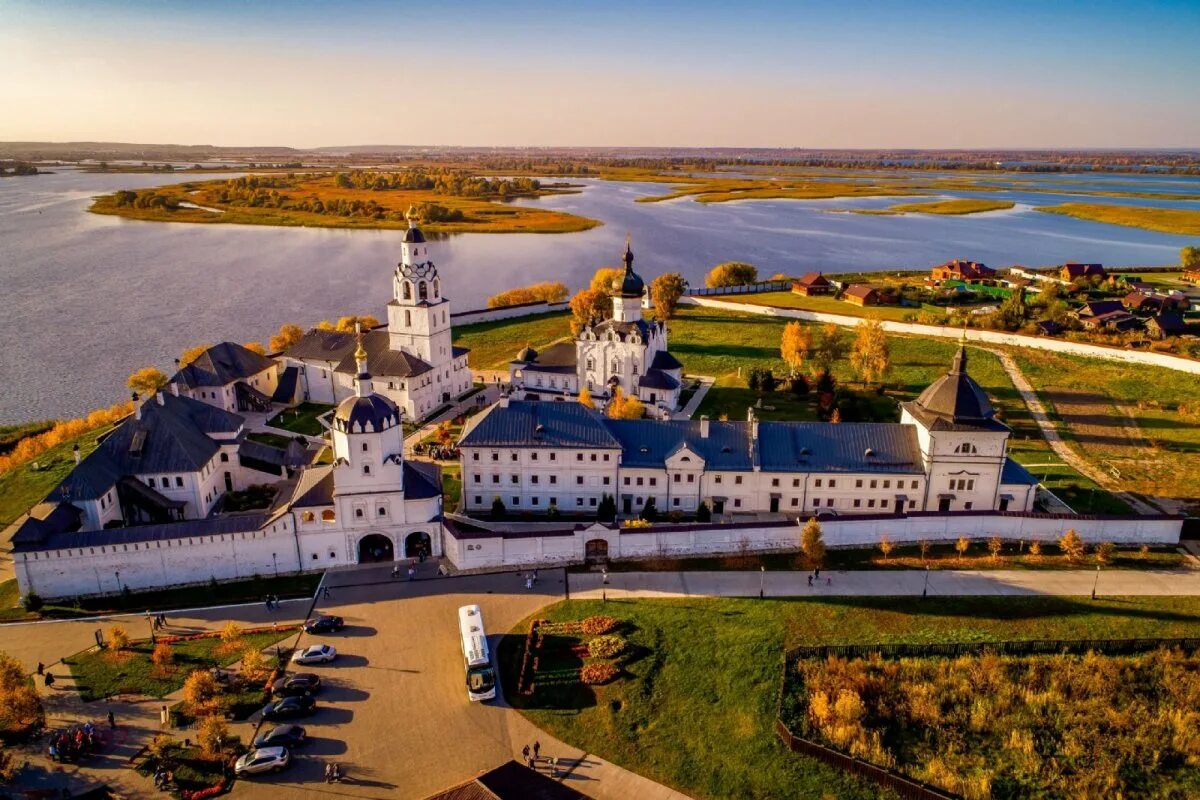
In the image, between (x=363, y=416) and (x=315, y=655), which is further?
(x=363, y=416)

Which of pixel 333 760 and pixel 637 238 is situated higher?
pixel 637 238

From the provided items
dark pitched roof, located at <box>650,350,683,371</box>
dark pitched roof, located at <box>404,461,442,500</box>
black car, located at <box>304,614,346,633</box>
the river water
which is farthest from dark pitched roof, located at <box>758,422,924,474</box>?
the river water

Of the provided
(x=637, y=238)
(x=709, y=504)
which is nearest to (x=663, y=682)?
(x=709, y=504)

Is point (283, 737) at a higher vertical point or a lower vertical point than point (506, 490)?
lower

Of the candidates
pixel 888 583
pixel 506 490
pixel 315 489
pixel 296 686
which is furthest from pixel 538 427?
pixel 888 583

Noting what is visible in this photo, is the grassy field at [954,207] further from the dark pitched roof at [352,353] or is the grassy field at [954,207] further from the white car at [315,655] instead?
the white car at [315,655]

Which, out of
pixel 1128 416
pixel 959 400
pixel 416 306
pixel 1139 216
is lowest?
pixel 1128 416

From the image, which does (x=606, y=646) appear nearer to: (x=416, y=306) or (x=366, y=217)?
(x=416, y=306)

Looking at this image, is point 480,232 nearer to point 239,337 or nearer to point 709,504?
point 239,337
